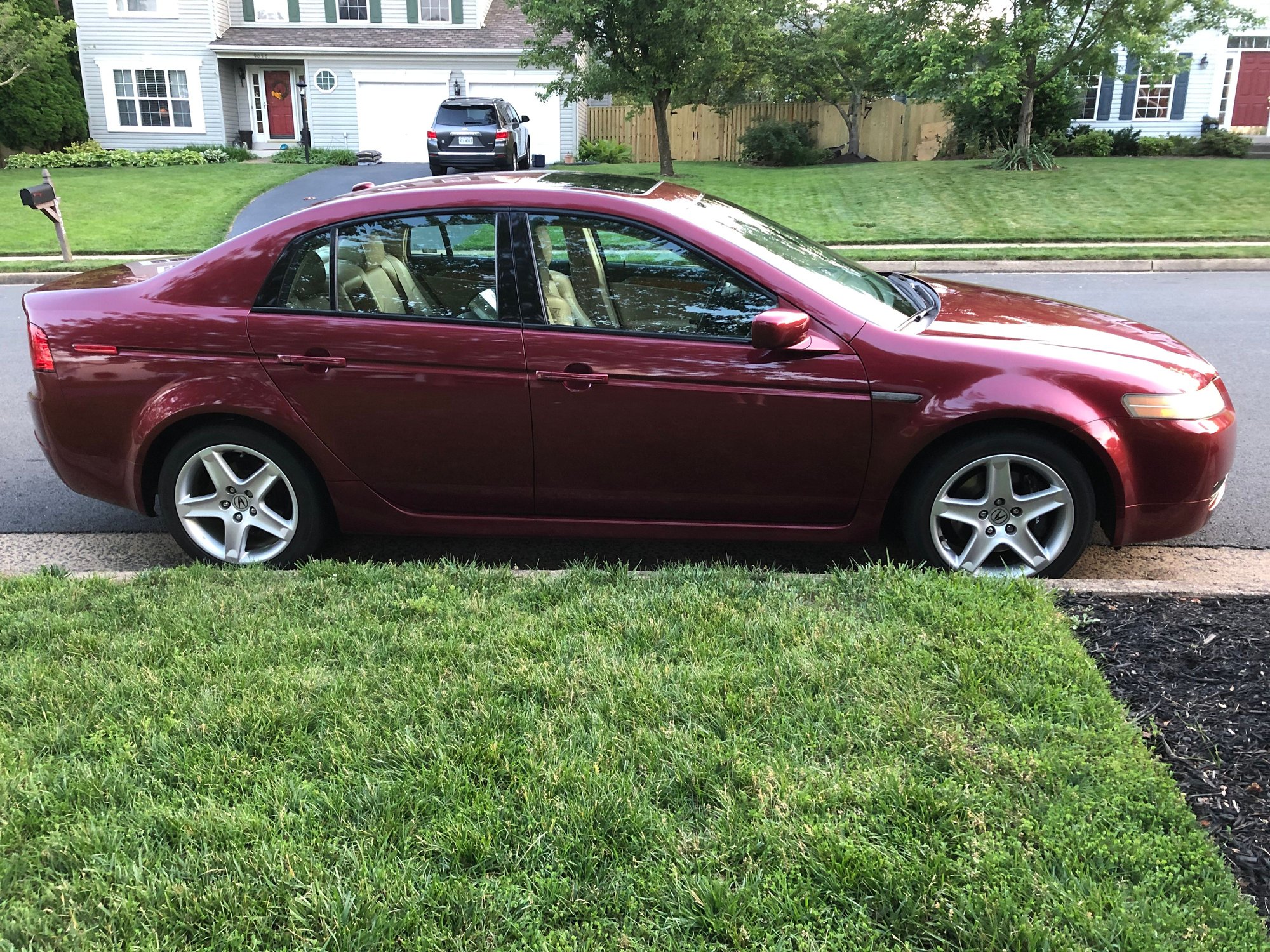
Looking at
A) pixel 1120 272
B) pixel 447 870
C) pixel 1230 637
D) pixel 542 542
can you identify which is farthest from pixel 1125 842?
pixel 1120 272

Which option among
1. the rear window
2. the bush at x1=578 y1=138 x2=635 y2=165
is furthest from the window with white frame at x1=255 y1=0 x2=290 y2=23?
the rear window

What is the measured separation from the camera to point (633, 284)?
4.32 m

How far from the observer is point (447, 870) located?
2381 millimetres

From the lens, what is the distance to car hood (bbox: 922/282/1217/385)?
4168 mm

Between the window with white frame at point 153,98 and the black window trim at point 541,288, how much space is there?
3235 centimetres

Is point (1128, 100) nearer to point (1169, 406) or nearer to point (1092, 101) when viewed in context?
point (1092, 101)

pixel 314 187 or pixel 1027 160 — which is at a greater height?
pixel 1027 160

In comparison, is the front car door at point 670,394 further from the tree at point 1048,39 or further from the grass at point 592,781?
the tree at point 1048,39

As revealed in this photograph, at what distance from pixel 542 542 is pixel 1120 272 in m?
11.0

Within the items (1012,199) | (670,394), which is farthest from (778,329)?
(1012,199)

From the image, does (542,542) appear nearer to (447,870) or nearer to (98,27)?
(447,870)

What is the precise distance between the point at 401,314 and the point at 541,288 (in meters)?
0.60

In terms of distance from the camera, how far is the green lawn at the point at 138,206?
1628 centimetres

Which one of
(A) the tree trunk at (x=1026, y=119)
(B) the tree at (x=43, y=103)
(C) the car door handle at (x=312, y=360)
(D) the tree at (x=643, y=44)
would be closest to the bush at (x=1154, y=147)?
(A) the tree trunk at (x=1026, y=119)
